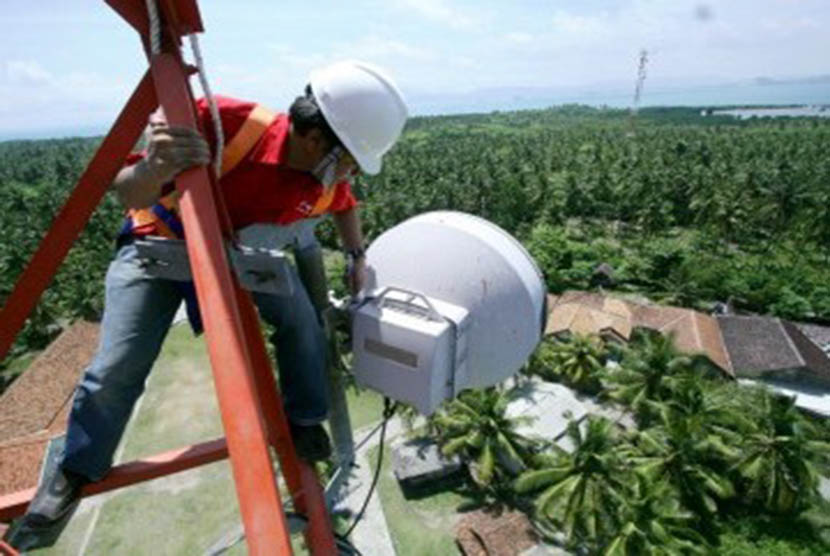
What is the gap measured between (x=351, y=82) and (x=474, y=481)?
22831 mm

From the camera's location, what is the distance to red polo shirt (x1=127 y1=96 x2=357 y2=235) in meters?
3.38

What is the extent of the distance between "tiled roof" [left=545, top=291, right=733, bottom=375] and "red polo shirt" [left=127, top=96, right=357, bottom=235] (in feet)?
99.4

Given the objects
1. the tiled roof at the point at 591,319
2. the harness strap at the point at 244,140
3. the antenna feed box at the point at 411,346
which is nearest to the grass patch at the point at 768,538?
the tiled roof at the point at 591,319

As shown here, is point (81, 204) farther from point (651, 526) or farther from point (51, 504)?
point (651, 526)

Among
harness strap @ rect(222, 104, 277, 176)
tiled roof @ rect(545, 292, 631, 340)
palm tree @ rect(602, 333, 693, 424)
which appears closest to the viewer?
harness strap @ rect(222, 104, 277, 176)

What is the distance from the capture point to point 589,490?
67.4ft

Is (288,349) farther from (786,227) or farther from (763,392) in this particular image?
(786,227)

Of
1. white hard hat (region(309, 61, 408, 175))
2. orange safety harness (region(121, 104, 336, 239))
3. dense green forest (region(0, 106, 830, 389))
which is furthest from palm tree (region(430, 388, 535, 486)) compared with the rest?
dense green forest (region(0, 106, 830, 389))

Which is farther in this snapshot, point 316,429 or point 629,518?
point 629,518

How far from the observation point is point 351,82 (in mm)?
3369

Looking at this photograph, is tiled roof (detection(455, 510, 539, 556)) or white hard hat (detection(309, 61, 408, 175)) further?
tiled roof (detection(455, 510, 539, 556))

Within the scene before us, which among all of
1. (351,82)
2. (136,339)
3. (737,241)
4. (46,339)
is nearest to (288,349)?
(136,339)

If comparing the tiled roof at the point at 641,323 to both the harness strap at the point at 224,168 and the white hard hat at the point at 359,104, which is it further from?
the harness strap at the point at 224,168

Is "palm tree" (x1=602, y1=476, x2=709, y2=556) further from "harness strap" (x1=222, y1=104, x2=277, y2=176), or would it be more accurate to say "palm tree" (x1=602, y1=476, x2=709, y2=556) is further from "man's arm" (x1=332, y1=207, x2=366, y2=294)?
"harness strap" (x1=222, y1=104, x2=277, y2=176)
